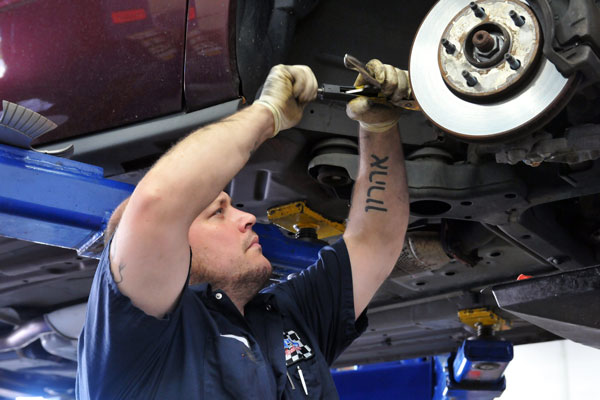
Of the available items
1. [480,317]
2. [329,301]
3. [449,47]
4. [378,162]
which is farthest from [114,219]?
[480,317]

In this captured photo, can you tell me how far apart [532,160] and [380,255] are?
447mm

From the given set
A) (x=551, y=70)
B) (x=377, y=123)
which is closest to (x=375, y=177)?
(x=377, y=123)

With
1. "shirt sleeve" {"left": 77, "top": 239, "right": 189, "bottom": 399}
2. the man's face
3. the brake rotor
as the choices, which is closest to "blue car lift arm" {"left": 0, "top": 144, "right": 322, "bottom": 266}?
the man's face

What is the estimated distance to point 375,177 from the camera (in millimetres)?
1680

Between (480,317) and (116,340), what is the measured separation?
1.65 metres

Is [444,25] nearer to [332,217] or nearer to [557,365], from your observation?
[332,217]

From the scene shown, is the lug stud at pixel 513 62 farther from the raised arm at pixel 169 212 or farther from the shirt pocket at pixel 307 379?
the shirt pocket at pixel 307 379

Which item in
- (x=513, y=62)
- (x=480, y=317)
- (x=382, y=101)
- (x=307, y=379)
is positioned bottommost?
(x=480, y=317)

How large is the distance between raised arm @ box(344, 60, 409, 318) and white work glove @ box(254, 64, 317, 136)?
0.67ft

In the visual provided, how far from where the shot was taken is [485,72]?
1.29m

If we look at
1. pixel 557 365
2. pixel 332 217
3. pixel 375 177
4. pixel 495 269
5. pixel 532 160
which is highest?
pixel 532 160

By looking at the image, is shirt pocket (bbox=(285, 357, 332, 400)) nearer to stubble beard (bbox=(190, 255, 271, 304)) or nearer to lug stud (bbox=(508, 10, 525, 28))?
stubble beard (bbox=(190, 255, 271, 304))

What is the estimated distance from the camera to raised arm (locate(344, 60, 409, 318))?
1664 millimetres

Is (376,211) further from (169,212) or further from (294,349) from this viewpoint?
(169,212)
